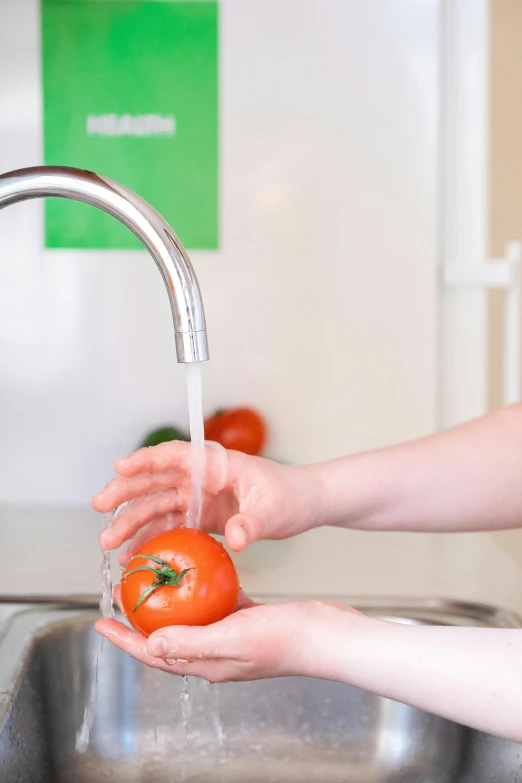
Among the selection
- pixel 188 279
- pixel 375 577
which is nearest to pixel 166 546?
pixel 188 279

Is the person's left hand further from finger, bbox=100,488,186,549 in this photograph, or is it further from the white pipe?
the white pipe

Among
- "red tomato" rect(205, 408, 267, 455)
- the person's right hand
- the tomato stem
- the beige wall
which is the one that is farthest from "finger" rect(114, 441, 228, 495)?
the beige wall

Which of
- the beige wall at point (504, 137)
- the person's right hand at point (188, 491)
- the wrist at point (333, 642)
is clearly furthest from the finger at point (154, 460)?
the beige wall at point (504, 137)

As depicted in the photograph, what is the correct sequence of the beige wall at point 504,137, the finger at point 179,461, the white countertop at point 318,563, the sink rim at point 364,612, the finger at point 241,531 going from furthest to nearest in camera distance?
the beige wall at point 504,137 → the white countertop at point 318,563 → the sink rim at point 364,612 → the finger at point 179,461 → the finger at point 241,531

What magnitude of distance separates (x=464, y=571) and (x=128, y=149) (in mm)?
809

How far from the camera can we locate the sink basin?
33.9 inches

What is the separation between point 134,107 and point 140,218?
0.85m

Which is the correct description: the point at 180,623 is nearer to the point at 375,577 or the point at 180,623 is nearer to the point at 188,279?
the point at 188,279

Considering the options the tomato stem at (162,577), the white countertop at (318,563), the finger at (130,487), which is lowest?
the white countertop at (318,563)

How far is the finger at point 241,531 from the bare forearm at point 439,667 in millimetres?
102

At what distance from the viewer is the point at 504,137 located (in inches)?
94.4

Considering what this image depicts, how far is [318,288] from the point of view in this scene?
1430 millimetres

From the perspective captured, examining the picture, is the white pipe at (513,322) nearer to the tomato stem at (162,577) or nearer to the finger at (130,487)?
the finger at (130,487)

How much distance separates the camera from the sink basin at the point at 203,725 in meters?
0.86
